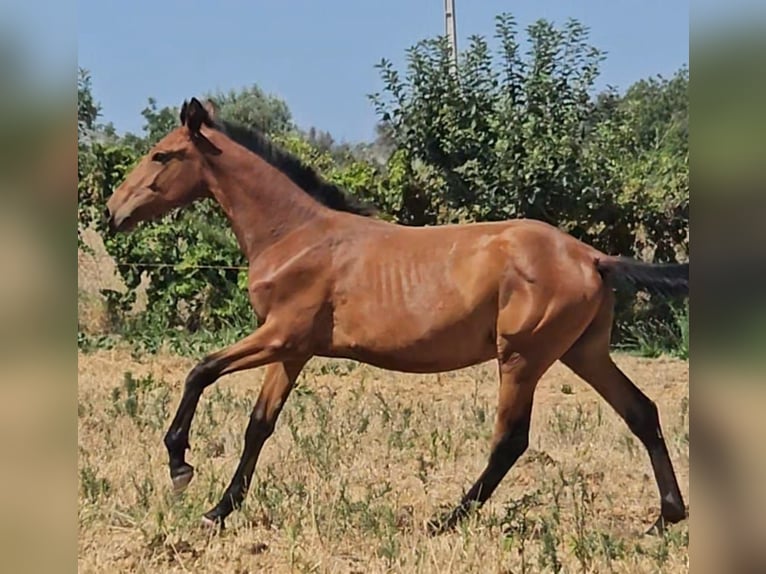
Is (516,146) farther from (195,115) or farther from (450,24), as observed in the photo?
(195,115)

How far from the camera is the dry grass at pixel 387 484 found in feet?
12.1

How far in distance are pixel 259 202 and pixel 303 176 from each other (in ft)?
0.76

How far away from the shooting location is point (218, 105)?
4.66 metres

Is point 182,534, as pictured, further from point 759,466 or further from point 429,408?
point 759,466

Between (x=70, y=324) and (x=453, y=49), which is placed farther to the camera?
(x=453, y=49)

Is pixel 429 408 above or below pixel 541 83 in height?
below

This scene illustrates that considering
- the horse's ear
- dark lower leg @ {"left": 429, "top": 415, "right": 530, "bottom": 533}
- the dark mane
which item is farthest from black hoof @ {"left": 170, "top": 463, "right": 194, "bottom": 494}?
the horse's ear

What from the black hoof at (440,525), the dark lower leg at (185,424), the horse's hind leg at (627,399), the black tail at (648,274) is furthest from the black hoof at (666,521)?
the dark lower leg at (185,424)

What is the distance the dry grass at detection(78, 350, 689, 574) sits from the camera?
3.70 metres

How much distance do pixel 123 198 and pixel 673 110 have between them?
8.37ft

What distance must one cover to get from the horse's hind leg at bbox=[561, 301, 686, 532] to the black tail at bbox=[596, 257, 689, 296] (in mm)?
140

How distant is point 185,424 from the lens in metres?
3.95

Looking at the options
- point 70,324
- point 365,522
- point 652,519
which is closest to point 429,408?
point 365,522

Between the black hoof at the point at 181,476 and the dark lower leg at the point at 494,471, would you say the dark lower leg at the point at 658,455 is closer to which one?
the dark lower leg at the point at 494,471
